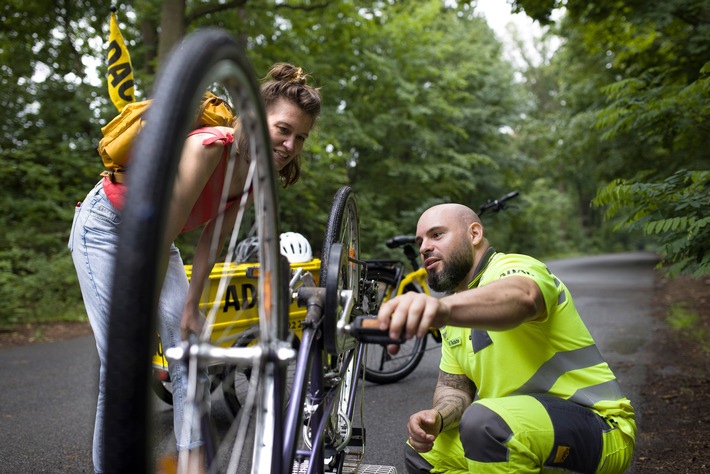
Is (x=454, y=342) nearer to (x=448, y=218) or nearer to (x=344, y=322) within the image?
(x=448, y=218)

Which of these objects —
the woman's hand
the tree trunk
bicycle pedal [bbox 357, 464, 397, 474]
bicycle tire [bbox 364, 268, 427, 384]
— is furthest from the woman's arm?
the tree trunk

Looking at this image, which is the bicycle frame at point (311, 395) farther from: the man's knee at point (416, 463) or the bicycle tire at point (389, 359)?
the bicycle tire at point (389, 359)

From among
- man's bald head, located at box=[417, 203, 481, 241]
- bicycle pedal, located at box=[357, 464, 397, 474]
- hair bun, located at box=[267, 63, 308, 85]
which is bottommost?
bicycle pedal, located at box=[357, 464, 397, 474]

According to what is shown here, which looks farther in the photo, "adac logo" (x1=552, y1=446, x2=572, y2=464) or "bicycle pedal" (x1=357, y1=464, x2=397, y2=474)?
"bicycle pedal" (x1=357, y1=464, x2=397, y2=474)

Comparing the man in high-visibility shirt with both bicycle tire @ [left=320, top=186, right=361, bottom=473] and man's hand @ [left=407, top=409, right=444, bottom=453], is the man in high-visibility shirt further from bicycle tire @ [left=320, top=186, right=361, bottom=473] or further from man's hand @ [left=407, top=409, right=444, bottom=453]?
bicycle tire @ [left=320, top=186, right=361, bottom=473]

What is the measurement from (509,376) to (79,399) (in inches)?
142

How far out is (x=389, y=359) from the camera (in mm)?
4715

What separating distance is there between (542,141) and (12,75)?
12.4 metres

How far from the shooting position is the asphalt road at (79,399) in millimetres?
3307

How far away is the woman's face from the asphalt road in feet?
2.66

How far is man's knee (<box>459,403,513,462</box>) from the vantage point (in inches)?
71.1

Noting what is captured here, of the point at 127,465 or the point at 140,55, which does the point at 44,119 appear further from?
the point at 127,465

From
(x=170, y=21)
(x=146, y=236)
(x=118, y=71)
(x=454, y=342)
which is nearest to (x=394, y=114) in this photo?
(x=170, y=21)

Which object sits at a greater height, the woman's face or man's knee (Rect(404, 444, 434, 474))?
the woman's face
